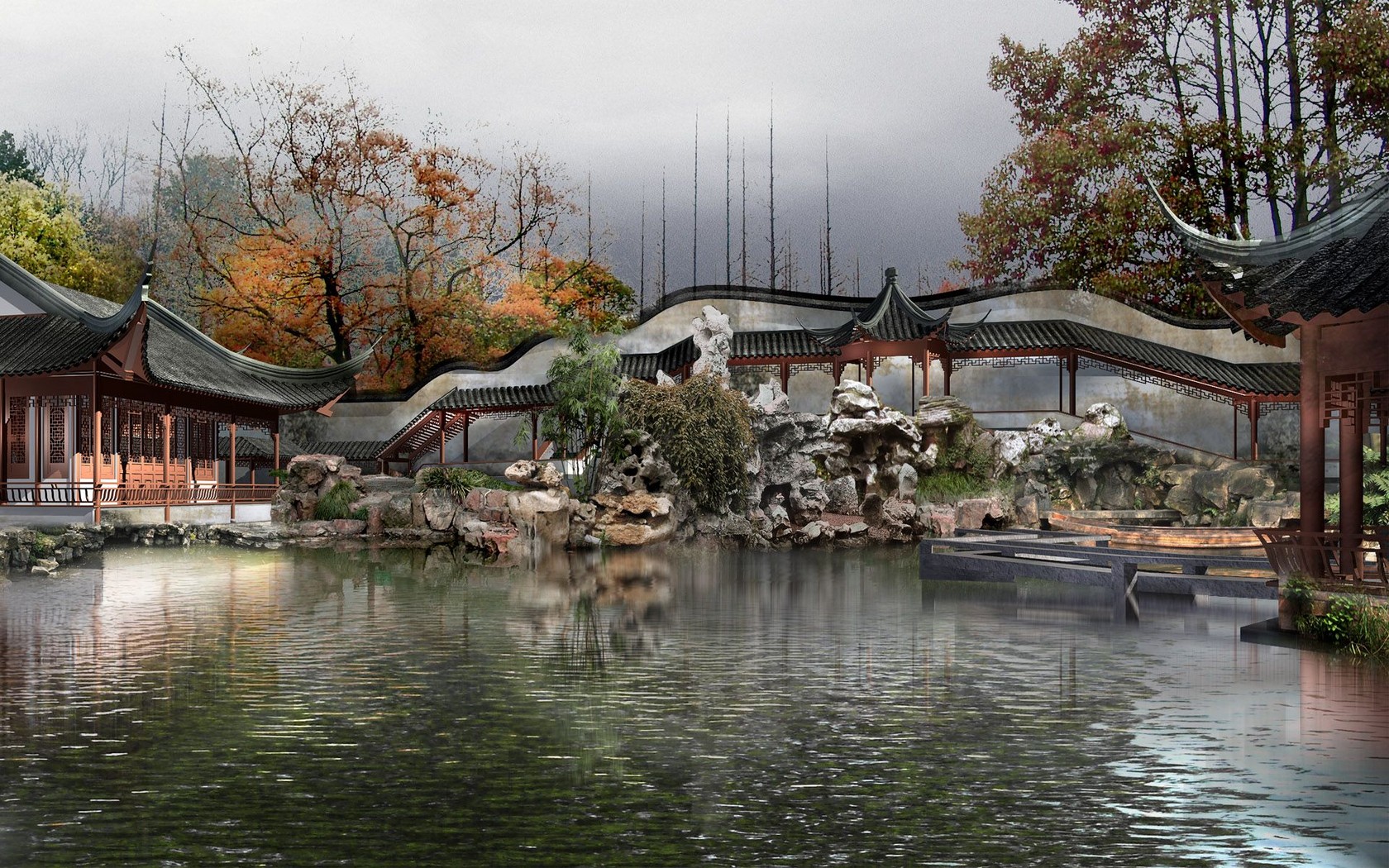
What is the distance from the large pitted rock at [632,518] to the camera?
23141 millimetres

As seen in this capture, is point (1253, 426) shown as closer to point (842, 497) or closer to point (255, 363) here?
point (842, 497)

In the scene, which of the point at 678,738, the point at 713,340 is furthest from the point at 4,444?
the point at 678,738

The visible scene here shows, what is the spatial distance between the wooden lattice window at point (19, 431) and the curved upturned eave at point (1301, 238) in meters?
22.7

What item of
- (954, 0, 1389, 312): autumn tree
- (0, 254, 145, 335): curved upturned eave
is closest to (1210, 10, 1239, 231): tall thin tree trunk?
(954, 0, 1389, 312): autumn tree

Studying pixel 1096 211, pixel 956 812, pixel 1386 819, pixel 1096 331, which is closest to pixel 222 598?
pixel 956 812

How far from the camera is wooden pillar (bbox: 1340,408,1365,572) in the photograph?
10.8m

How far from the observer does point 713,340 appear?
94.8 ft

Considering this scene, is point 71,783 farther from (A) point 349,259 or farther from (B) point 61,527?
(A) point 349,259

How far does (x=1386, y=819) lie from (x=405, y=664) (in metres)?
6.69

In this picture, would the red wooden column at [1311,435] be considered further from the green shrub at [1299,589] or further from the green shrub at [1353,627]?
the green shrub at [1353,627]

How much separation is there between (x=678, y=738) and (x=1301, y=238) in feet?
26.7

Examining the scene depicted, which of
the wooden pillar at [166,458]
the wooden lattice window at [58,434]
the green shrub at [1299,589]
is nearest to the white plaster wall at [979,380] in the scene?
the wooden pillar at [166,458]

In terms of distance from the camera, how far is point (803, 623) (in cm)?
1228

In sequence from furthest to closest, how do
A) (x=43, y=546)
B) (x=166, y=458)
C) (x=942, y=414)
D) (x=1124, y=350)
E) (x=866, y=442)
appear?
(x=1124, y=350) < (x=942, y=414) < (x=166, y=458) < (x=866, y=442) < (x=43, y=546)
